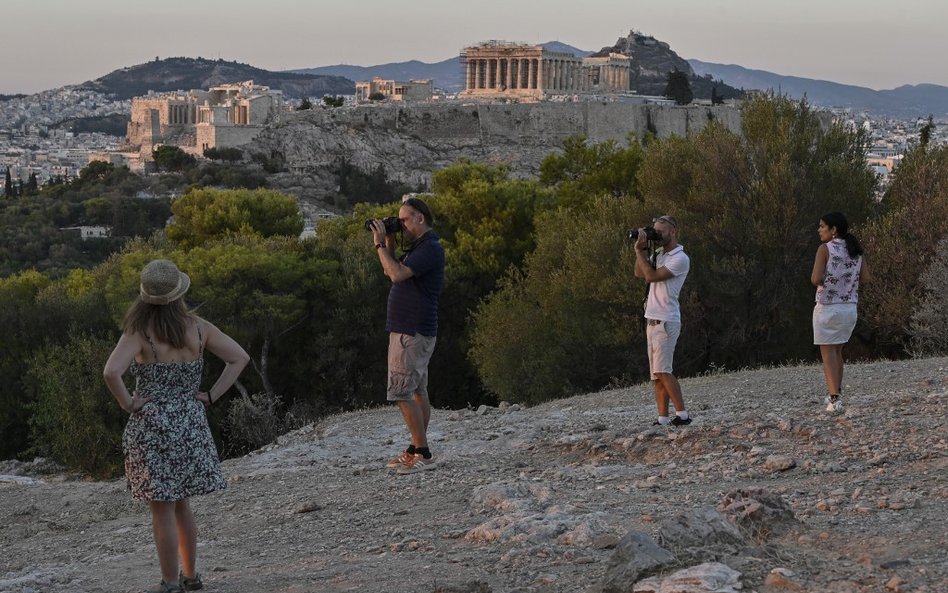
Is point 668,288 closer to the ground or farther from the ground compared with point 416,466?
farther from the ground

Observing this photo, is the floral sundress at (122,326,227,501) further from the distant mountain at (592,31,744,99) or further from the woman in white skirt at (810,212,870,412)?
the distant mountain at (592,31,744,99)

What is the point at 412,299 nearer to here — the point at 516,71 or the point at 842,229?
the point at 842,229

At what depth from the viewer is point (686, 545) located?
→ 4.66 m

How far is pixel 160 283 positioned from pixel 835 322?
4.79m

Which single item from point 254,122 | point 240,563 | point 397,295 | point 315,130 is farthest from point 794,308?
point 254,122

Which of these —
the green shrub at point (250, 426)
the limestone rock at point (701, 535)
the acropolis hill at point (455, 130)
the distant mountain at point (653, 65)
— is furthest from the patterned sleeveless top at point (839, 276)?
the distant mountain at point (653, 65)

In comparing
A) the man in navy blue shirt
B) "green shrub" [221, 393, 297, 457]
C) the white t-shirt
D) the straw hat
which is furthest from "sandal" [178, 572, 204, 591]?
"green shrub" [221, 393, 297, 457]

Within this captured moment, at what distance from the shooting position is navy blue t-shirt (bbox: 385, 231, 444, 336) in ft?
23.3

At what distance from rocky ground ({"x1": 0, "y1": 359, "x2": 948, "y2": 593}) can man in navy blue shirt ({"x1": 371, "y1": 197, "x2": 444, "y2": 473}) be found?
1.99ft

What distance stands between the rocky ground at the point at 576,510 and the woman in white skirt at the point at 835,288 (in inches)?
12.0

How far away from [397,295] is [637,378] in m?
9.30

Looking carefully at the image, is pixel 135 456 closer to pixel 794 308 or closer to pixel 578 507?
pixel 578 507

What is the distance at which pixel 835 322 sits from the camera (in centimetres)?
805

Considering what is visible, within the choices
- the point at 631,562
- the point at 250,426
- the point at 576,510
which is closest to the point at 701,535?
the point at 631,562
